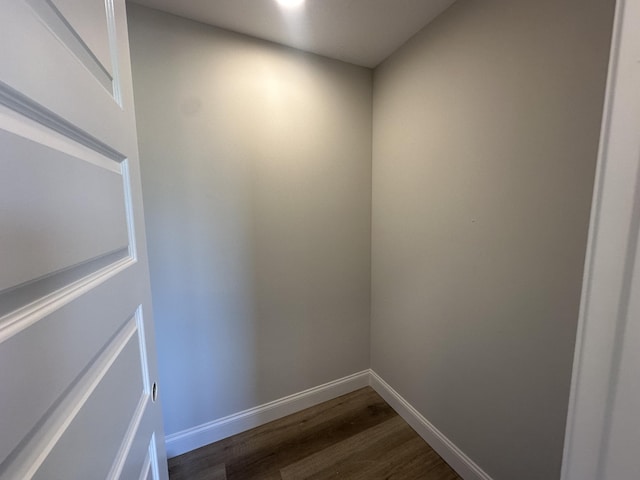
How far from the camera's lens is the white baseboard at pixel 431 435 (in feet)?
4.43

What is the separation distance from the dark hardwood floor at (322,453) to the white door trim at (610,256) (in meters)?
1.37

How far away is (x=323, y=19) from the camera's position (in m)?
1.38

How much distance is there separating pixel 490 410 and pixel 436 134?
1.46 m

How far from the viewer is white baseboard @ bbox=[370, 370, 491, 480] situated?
1351 millimetres

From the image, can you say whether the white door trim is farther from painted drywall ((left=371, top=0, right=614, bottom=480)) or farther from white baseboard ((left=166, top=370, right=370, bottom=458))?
white baseboard ((left=166, top=370, right=370, bottom=458))

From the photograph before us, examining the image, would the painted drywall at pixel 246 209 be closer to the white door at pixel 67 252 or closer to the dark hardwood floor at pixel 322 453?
the dark hardwood floor at pixel 322 453

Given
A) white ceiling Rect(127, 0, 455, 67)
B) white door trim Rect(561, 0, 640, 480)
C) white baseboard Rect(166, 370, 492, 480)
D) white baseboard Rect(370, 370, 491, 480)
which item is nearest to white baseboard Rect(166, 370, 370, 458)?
white baseboard Rect(166, 370, 492, 480)

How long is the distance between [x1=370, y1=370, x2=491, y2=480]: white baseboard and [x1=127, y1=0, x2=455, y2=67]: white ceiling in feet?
7.73

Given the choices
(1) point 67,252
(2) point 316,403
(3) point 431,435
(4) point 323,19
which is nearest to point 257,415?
(2) point 316,403

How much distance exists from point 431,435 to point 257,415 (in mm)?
1121

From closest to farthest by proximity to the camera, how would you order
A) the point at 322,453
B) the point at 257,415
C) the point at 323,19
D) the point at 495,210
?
the point at 495,210
the point at 323,19
the point at 322,453
the point at 257,415

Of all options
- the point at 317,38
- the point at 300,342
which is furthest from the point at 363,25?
the point at 300,342

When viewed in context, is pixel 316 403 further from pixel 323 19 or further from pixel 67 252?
pixel 323 19

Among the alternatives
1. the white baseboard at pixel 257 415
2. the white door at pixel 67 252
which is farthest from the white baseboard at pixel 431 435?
the white door at pixel 67 252
